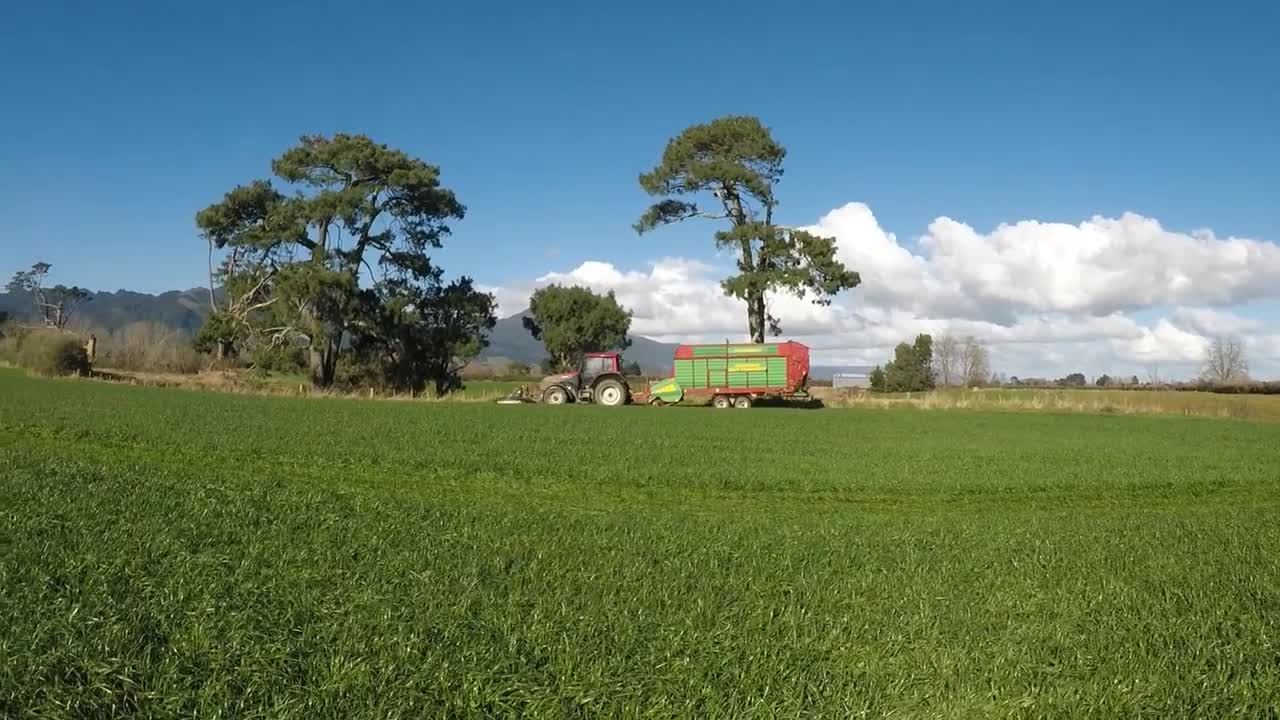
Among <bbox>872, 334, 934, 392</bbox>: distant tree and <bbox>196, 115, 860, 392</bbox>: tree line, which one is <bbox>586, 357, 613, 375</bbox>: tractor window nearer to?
<bbox>196, 115, 860, 392</bbox>: tree line

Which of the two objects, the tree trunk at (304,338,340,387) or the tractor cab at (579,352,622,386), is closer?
the tractor cab at (579,352,622,386)

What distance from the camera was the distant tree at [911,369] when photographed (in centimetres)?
7131

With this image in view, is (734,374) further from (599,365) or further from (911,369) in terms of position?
(911,369)

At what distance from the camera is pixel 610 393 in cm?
4112

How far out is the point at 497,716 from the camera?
15.3 ft

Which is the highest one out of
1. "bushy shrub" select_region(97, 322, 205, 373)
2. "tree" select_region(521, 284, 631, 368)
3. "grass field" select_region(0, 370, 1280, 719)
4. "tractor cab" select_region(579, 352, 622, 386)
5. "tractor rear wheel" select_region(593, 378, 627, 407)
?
→ "tree" select_region(521, 284, 631, 368)

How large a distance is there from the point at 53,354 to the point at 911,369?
58017 millimetres

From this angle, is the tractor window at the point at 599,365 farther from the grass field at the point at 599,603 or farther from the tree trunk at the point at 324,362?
the grass field at the point at 599,603

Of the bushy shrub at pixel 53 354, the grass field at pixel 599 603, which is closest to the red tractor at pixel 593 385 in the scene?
the grass field at pixel 599 603

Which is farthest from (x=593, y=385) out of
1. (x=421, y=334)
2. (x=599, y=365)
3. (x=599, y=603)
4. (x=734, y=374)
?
(x=599, y=603)

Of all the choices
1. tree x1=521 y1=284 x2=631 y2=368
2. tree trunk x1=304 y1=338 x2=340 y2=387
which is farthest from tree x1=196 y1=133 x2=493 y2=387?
tree x1=521 y1=284 x2=631 y2=368

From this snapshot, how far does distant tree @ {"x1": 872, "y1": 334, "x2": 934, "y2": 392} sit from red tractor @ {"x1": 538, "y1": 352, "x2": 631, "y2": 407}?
35011 millimetres

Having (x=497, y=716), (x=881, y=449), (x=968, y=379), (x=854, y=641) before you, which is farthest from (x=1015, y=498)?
(x=968, y=379)

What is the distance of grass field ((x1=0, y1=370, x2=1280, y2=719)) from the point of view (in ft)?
16.0
